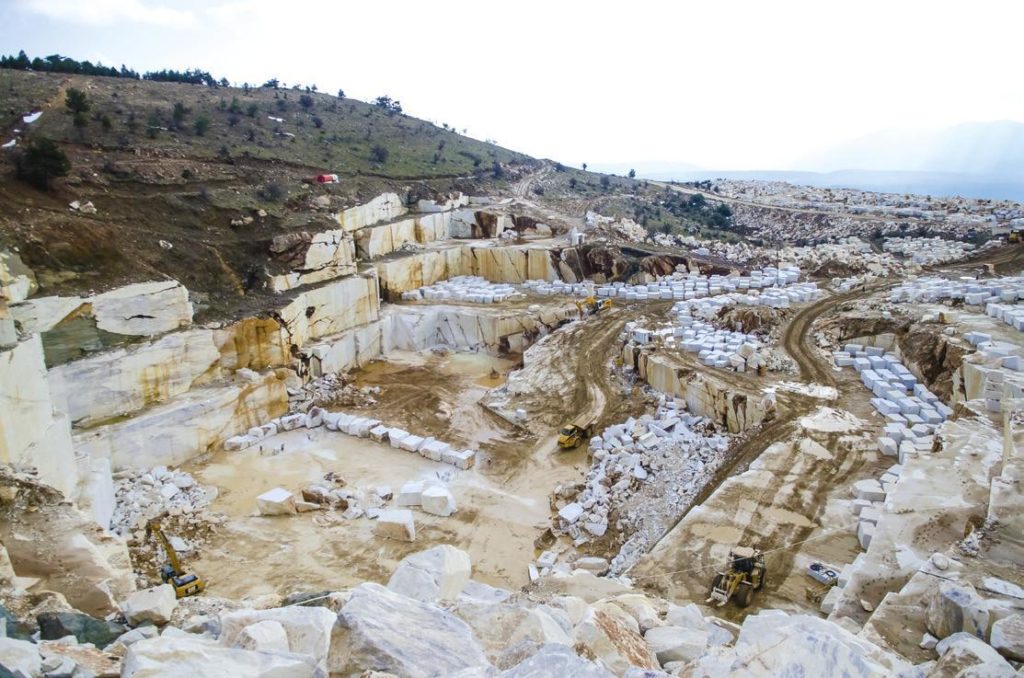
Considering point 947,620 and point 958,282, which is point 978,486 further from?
point 958,282

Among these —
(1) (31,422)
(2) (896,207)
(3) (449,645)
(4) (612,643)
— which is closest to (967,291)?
(4) (612,643)

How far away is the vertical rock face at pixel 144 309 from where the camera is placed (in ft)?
53.8

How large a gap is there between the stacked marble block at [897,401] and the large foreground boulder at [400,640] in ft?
34.5

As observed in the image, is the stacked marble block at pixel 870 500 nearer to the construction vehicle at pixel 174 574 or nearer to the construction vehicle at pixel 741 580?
the construction vehicle at pixel 741 580

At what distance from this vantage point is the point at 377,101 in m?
56.3

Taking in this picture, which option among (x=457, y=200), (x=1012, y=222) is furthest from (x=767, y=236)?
(x=457, y=200)

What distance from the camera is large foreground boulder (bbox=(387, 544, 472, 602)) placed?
6301 millimetres

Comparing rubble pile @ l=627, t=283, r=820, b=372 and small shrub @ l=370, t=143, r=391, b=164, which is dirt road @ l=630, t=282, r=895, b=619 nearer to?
rubble pile @ l=627, t=283, r=820, b=372

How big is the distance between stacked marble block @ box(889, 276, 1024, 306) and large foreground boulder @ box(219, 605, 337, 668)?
2138 cm

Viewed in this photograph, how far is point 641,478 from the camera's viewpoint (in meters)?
14.4

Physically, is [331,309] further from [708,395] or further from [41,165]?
[708,395]

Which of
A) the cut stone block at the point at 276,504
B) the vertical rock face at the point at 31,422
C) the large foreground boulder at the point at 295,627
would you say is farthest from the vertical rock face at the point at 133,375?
the large foreground boulder at the point at 295,627

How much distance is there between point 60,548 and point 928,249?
34.5 meters

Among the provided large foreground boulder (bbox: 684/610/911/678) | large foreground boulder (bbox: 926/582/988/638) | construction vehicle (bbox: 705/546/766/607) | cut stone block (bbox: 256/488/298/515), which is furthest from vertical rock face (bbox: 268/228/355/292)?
large foreground boulder (bbox: 926/582/988/638)
